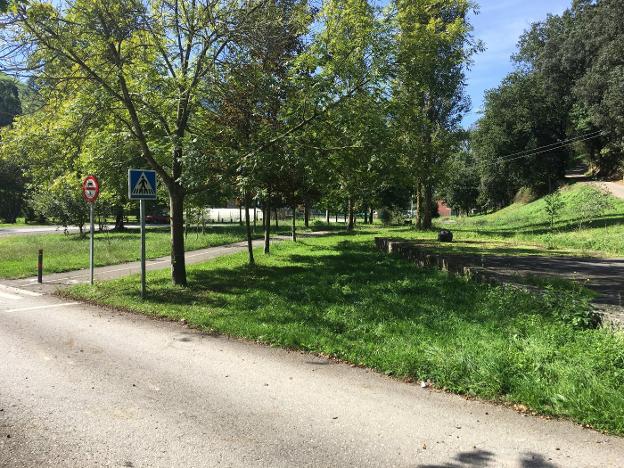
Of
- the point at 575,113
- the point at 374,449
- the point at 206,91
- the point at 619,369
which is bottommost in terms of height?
the point at 374,449

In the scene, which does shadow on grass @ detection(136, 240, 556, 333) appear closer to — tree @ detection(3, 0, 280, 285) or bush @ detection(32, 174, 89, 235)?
tree @ detection(3, 0, 280, 285)

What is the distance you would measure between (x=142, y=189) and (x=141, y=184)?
4.5 inches

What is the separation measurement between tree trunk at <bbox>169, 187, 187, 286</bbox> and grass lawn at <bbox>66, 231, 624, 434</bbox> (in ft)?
1.03

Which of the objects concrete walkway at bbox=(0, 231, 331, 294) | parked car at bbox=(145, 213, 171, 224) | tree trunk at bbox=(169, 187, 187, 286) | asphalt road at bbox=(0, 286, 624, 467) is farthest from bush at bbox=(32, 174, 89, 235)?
parked car at bbox=(145, 213, 171, 224)

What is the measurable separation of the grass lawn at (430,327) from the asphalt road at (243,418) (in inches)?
13.4

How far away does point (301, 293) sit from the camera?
9750 mm

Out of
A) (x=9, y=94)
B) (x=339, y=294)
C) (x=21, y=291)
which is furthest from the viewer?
(x=9, y=94)

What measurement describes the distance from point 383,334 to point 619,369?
2826mm

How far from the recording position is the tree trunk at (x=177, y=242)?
37.0ft

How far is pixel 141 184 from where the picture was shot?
1023 cm

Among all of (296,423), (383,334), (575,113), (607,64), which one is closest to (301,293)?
(383,334)

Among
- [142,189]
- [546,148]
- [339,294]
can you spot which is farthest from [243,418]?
[546,148]

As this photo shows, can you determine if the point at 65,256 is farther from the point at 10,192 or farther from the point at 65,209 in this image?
the point at 10,192

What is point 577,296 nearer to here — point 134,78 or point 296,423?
point 296,423
